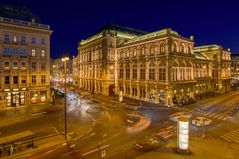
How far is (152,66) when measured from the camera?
146 feet

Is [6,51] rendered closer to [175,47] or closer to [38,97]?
[38,97]

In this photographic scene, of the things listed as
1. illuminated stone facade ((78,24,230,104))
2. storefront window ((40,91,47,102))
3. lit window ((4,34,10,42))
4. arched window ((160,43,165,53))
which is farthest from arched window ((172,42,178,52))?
lit window ((4,34,10,42))

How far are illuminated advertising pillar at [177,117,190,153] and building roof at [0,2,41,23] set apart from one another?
40977mm

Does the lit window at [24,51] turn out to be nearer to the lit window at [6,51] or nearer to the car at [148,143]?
the lit window at [6,51]

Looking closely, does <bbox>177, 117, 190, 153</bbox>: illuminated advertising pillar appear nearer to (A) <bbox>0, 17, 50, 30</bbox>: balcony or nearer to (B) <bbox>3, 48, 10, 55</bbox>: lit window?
(B) <bbox>3, 48, 10, 55</bbox>: lit window

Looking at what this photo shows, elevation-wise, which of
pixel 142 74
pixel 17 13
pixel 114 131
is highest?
pixel 17 13

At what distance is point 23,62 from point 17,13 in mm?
12089

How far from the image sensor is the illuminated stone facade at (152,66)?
41.0 metres

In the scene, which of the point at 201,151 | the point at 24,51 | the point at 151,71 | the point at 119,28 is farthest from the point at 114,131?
the point at 119,28

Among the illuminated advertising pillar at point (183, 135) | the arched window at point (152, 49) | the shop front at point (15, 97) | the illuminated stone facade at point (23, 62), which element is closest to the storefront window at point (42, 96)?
the illuminated stone facade at point (23, 62)

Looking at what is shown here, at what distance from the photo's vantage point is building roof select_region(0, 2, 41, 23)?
123 feet

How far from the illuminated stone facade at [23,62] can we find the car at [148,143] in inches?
1236

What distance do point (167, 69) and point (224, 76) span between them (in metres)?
38.7

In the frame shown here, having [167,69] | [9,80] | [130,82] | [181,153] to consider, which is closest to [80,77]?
[130,82]
